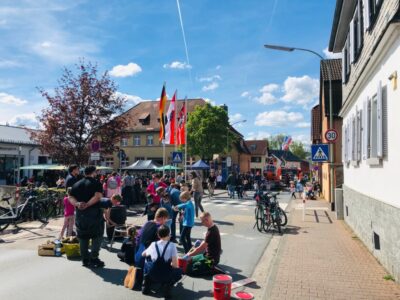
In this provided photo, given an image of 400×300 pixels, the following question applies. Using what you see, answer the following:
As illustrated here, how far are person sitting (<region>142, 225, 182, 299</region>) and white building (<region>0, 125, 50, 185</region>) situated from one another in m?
30.5

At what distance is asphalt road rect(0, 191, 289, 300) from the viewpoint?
6.03 metres

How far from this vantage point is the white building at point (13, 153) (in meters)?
34.9

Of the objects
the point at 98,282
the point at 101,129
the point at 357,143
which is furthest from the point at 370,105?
the point at 101,129

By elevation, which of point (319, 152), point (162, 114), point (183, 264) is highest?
point (162, 114)

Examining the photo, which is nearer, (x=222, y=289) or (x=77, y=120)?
(x=222, y=289)

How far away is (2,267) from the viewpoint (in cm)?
754

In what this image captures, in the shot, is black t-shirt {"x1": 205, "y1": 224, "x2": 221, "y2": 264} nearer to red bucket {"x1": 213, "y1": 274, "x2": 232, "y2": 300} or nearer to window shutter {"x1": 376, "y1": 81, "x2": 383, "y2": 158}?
red bucket {"x1": 213, "y1": 274, "x2": 232, "y2": 300}

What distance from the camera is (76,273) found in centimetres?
716

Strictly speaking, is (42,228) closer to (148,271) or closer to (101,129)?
(148,271)

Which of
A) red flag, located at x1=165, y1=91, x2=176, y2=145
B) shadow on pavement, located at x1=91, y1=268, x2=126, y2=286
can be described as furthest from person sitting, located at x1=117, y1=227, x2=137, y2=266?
red flag, located at x1=165, y1=91, x2=176, y2=145

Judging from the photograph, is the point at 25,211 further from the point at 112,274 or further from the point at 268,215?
the point at 268,215

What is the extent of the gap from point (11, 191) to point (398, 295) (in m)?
13.2

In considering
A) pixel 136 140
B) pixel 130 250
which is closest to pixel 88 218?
pixel 130 250

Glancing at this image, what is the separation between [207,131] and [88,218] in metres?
37.3
